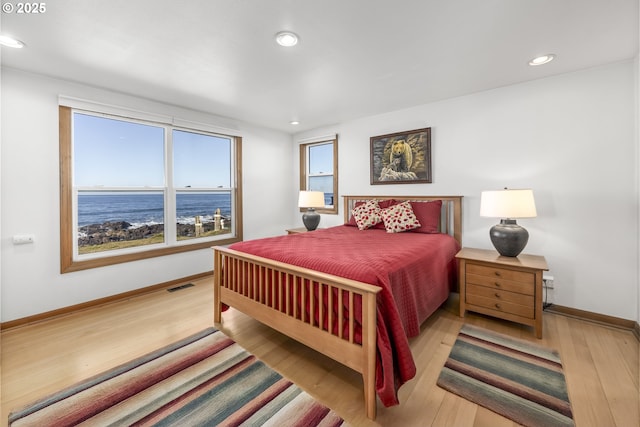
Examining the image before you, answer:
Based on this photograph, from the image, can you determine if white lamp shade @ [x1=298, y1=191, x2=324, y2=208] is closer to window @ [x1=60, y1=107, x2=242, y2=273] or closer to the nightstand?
window @ [x1=60, y1=107, x2=242, y2=273]

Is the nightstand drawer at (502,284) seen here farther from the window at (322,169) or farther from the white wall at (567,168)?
the window at (322,169)

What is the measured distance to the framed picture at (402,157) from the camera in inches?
134

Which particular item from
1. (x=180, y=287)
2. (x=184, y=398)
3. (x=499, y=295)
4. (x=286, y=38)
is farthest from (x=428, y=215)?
(x=180, y=287)

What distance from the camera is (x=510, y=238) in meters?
2.43

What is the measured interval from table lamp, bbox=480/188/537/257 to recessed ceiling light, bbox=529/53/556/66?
3.65 feet

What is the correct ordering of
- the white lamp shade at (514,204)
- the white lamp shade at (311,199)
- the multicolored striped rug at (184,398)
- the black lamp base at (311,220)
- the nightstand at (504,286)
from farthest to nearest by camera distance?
the black lamp base at (311,220) → the white lamp shade at (311,199) → the white lamp shade at (514,204) → the nightstand at (504,286) → the multicolored striped rug at (184,398)

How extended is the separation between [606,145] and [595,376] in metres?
1.95

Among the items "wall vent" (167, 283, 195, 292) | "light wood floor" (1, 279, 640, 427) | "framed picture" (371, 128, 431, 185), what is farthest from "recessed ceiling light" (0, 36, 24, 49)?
"framed picture" (371, 128, 431, 185)

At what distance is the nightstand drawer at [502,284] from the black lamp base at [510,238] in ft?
1.01

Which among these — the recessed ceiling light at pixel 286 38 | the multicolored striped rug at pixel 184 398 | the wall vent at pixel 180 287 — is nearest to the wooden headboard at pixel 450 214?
the recessed ceiling light at pixel 286 38

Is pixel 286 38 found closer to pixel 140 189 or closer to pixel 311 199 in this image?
pixel 311 199

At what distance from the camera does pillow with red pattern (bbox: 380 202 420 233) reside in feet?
10.2

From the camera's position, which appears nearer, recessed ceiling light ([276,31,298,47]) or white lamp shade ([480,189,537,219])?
recessed ceiling light ([276,31,298,47])

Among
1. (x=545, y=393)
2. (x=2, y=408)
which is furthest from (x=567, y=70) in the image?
(x=2, y=408)
